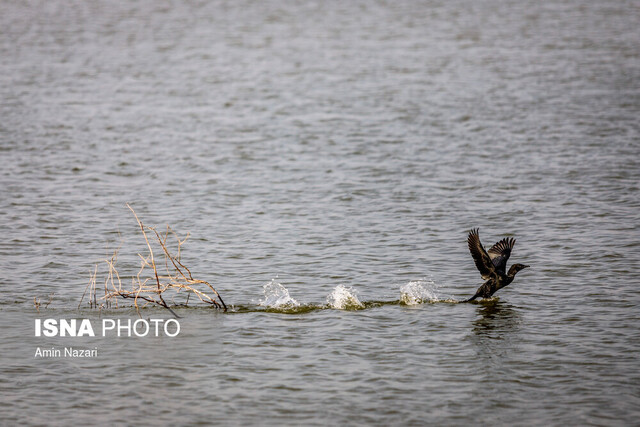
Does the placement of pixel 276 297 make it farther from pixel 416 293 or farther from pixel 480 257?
pixel 480 257

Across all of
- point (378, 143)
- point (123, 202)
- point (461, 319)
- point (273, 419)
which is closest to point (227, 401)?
point (273, 419)

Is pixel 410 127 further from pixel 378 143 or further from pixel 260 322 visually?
pixel 260 322

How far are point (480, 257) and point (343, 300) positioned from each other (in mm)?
2048

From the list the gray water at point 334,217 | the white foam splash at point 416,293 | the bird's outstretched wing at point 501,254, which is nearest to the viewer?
the gray water at point 334,217

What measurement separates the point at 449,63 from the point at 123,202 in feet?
59.1

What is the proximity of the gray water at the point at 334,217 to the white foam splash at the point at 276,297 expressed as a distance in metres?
0.07

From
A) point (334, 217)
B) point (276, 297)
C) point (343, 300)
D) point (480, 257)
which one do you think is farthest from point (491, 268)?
point (334, 217)

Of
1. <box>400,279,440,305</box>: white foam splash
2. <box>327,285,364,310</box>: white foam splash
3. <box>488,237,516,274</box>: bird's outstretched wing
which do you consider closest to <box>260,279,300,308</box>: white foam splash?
<box>327,285,364,310</box>: white foam splash

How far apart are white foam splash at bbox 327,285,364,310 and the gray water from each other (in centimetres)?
16

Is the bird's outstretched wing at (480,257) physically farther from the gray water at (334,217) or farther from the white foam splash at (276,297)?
the white foam splash at (276,297)

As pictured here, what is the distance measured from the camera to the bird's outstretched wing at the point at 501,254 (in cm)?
1301

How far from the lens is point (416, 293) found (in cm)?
1341

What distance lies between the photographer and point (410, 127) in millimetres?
25016

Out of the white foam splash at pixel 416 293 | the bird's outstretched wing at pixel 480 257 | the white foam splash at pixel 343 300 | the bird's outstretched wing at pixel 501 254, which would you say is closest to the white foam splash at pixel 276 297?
the white foam splash at pixel 343 300
